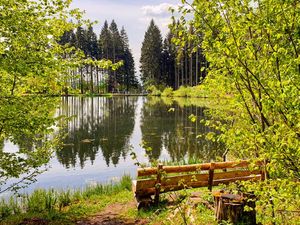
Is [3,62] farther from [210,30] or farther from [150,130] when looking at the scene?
[150,130]

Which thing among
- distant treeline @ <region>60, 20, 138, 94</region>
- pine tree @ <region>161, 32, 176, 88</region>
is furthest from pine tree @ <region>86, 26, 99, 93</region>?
pine tree @ <region>161, 32, 176, 88</region>

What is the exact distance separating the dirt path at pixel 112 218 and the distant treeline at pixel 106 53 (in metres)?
82.9

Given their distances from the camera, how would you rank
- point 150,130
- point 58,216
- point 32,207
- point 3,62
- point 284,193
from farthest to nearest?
point 150,130 → point 32,207 → point 58,216 → point 3,62 → point 284,193

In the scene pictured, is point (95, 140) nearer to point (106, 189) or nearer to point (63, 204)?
point (106, 189)

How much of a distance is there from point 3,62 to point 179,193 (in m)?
7.33

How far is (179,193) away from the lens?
11.3 meters

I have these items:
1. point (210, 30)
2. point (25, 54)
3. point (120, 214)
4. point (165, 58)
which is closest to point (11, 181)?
point (120, 214)

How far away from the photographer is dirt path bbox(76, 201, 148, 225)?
30.8 feet

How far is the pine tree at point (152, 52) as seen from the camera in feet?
299

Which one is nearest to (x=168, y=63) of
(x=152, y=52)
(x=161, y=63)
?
(x=161, y=63)

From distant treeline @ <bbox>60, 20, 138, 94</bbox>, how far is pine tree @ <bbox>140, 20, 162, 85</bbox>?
8.53 m

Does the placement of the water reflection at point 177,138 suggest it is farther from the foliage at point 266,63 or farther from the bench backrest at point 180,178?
the foliage at point 266,63

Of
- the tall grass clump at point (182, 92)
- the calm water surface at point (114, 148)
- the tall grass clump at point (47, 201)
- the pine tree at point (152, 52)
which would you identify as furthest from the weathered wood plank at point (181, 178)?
the pine tree at point (152, 52)

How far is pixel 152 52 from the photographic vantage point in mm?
91562
